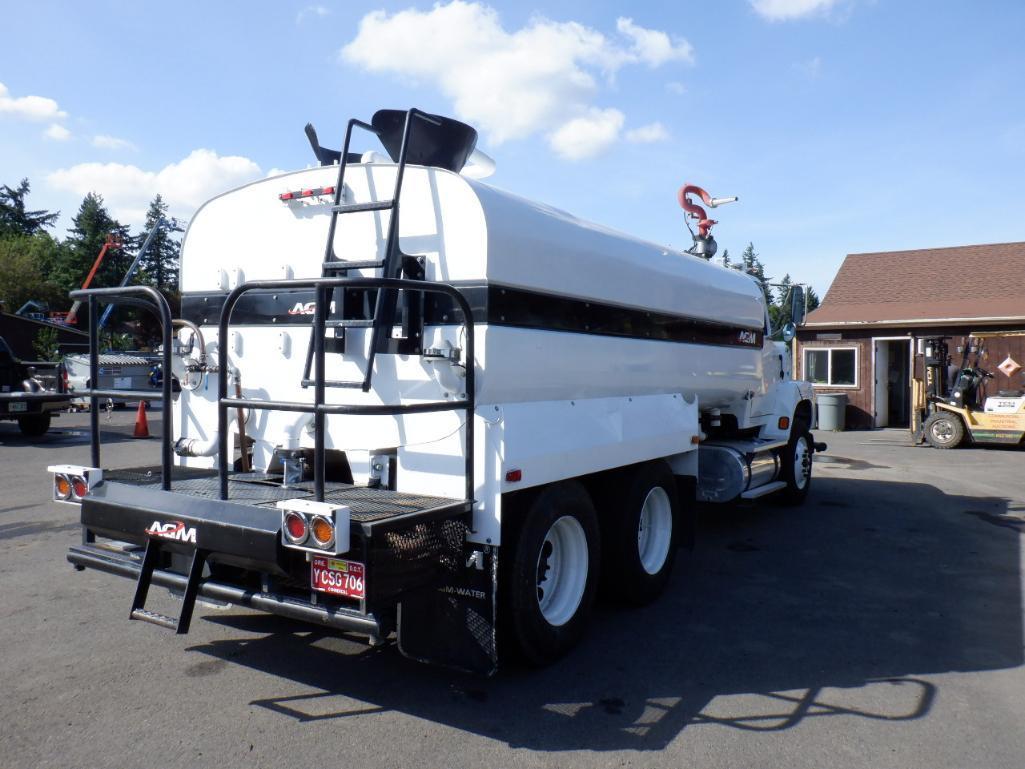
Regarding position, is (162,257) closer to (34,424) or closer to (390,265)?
(34,424)

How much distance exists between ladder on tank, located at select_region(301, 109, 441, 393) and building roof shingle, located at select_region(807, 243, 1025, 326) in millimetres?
19688

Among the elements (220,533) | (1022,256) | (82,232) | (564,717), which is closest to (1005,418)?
(1022,256)

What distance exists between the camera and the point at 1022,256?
23.3 meters

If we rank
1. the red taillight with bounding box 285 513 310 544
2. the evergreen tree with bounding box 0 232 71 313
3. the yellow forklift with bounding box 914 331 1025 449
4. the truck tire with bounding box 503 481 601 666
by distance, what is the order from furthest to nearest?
the evergreen tree with bounding box 0 232 71 313 < the yellow forklift with bounding box 914 331 1025 449 < the truck tire with bounding box 503 481 601 666 < the red taillight with bounding box 285 513 310 544

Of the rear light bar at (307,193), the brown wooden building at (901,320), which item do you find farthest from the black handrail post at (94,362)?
the brown wooden building at (901,320)

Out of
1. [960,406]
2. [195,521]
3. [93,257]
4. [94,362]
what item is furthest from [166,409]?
[93,257]

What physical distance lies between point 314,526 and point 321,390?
57 centimetres

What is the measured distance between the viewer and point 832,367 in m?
22.3

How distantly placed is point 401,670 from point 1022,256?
25423 mm

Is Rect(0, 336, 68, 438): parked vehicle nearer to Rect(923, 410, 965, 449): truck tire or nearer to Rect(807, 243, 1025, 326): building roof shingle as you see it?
Rect(923, 410, 965, 449): truck tire

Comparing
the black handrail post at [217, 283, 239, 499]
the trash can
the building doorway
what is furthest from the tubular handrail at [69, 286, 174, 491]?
the building doorway

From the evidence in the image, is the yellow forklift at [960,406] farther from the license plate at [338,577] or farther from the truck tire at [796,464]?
the license plate at [338,577]

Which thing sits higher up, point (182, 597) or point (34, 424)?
point (34, 424)

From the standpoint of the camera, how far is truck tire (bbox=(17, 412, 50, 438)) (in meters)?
15.7
